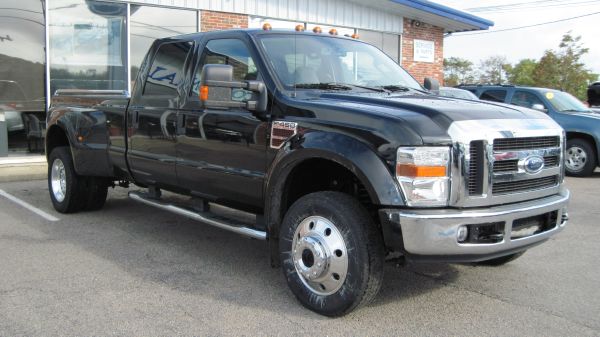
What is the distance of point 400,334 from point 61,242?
142 inches

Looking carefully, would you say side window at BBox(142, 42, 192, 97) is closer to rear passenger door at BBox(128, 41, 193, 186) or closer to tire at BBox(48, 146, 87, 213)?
rear passenger door at BBox(128, 41, 193, 186)

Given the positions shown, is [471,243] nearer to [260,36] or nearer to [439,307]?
[439,307]

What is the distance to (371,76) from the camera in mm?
4922

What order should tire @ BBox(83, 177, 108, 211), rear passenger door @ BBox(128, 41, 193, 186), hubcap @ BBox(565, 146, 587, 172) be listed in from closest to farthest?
rear passenger door @ BBox(128, 41, 193, 186) < tire @ BBox(83, 177, 108, 211) < hubcap @ BBox(565, 146, 587, 172)

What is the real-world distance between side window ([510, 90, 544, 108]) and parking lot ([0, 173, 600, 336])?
254 inches

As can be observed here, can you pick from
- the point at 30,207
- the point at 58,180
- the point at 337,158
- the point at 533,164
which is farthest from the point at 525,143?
the point at 30,207

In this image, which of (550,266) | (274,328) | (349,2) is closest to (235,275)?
(274,328)

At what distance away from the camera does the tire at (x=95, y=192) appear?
6.85 m

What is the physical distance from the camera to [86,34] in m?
11.0

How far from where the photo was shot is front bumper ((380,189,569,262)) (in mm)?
3352

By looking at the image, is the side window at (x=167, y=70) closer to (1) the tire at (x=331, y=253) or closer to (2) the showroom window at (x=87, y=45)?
(1) the tire at (x=331, y=253)

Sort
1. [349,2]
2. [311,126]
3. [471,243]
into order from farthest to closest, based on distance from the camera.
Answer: [349,2] < [311,126] < [471,243]

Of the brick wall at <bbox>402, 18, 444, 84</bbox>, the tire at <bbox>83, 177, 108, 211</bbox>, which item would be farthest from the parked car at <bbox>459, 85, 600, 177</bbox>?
the tire at <bbox>83, 177, 108, 211</bbox>

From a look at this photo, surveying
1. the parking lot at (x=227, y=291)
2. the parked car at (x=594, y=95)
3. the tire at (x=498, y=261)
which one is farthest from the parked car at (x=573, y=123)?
the parked car at (x=594, y=95)
